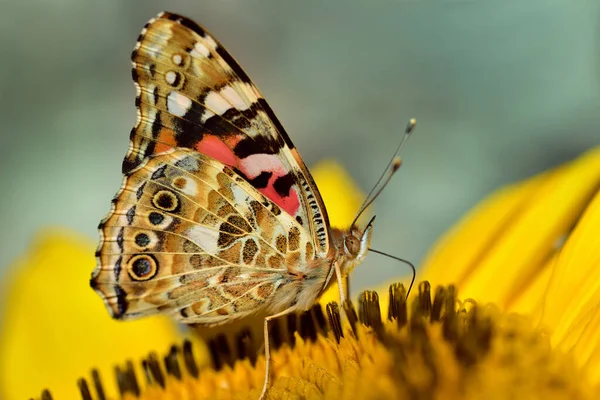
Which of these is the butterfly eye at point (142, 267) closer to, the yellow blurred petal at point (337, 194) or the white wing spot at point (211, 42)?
the white wing spot at point (211, 42)

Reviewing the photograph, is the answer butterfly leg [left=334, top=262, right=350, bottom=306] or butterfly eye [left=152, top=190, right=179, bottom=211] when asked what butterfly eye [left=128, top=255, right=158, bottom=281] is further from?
butterfly leg [left=334, top=262, right=350, bottom=306]

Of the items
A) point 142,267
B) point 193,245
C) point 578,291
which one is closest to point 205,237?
point 193,245

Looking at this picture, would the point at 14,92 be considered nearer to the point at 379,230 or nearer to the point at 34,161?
the point at 34,161

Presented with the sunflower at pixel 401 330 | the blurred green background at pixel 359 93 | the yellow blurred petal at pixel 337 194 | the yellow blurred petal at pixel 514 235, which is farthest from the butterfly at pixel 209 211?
the blurred green background at pixel 359 93

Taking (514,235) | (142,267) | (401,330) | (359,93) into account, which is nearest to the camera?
(401,330)

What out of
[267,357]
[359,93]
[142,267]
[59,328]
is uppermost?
[359,93]

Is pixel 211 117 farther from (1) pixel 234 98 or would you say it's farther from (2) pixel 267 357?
(2) pixel 267 357

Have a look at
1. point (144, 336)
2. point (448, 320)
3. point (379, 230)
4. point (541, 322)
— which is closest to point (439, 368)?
point (448, 320)
